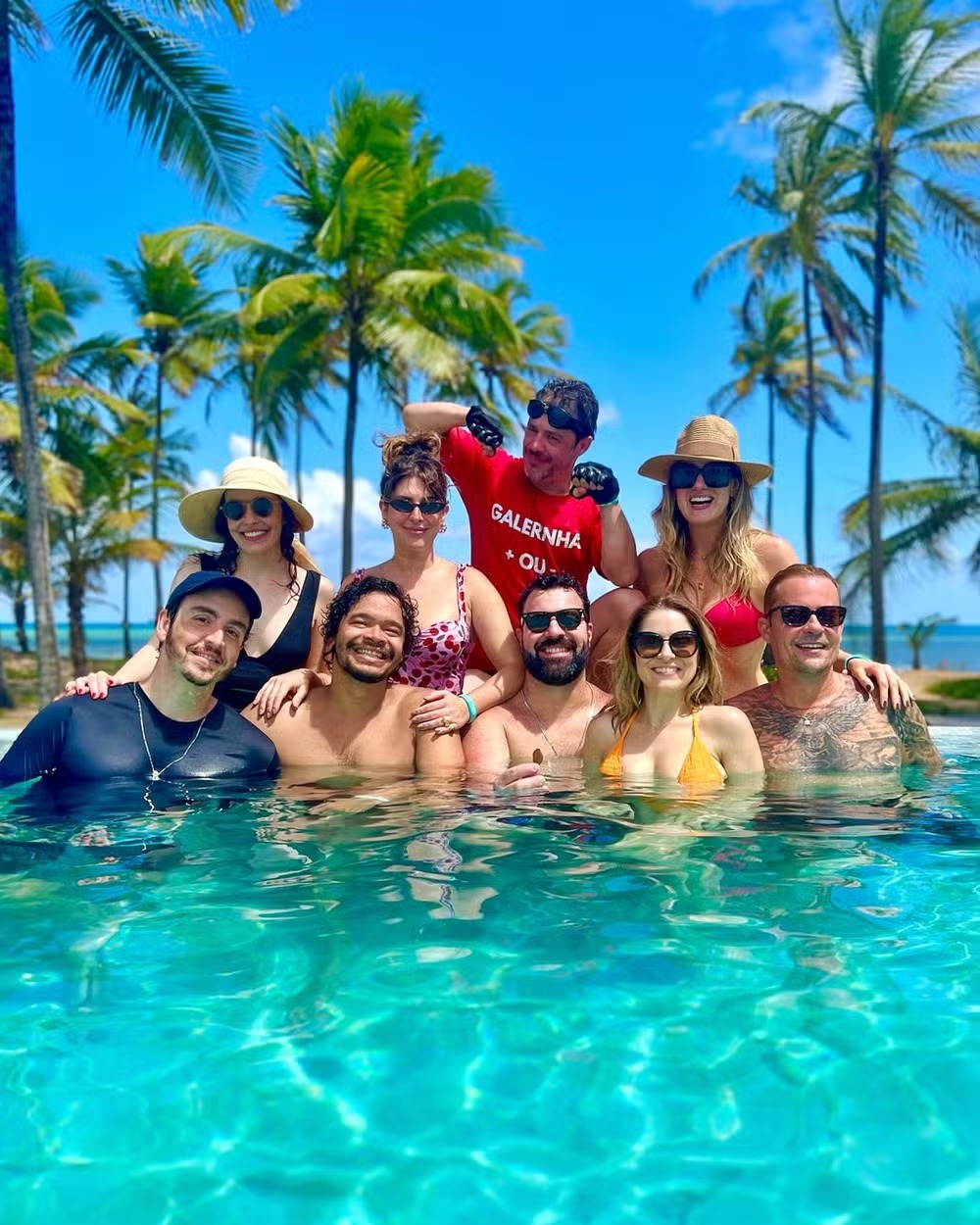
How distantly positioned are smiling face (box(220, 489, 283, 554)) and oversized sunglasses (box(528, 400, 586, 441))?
1.49 meters

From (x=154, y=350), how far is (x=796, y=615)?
31.7 metres

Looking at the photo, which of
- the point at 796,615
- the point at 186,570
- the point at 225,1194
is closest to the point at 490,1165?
the point at 225,1194

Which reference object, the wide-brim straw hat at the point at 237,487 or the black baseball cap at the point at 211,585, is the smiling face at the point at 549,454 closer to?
the wide-brim straw hat at the point at 237,487

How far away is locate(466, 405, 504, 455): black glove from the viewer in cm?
557

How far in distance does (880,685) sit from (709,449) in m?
1.55

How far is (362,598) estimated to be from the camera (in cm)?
481

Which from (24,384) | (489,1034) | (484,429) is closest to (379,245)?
(24,384)

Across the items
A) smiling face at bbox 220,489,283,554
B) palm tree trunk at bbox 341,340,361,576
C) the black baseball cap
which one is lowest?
the black baseball cap

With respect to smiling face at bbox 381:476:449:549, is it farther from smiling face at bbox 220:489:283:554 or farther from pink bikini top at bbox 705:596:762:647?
pink bikini top at bbox 705:596:762:647

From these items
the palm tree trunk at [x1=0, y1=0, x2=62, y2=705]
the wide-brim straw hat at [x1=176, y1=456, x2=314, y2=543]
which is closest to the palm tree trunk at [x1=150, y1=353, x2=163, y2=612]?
the palm tree trunk at [x1=0, y1=0, x2=62, y2=705]

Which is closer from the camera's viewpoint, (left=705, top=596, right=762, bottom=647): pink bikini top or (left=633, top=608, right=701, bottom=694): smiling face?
(left=633, top=608, right=701, bottom=694): smiling face

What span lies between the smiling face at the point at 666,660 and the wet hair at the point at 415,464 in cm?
133

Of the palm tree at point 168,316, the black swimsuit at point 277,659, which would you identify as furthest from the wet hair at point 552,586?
the palm tree at point 168,316

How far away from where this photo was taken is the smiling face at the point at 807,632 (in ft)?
16.2
